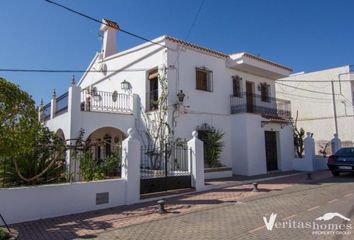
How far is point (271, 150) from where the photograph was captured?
19062mm

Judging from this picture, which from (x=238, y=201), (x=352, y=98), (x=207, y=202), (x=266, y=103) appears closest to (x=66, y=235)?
(x=207, y=202)

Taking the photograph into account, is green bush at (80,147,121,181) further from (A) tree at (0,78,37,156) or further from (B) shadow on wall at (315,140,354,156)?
(B) shadow on wall at (315,140,354,156)

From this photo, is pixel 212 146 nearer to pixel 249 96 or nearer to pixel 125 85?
pixel 249 96

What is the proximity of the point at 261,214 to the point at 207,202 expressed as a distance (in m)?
2.26

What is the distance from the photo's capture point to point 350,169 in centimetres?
1551

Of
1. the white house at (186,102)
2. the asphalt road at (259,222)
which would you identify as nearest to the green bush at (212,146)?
the white house at (186,102)

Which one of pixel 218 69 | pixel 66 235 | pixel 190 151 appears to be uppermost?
pixel 218 69

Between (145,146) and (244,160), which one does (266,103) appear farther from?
(145,146)

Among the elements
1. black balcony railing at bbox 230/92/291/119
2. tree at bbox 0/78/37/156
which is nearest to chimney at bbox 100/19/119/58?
black balcony railing at bbox 230/92/291/119

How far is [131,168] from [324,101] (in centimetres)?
2365

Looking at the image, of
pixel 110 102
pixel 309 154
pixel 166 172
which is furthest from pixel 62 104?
pixel 309 154

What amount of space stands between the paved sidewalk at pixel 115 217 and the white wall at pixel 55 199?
222mm

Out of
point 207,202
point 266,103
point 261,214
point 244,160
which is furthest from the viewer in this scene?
point 266,103

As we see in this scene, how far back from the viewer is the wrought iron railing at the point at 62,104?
14977mm
